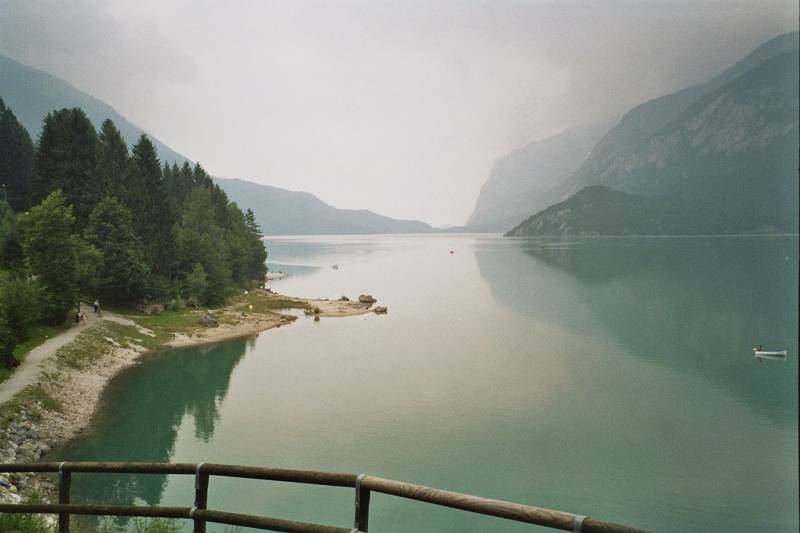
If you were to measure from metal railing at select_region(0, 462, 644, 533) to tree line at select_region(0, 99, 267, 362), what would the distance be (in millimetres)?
35437

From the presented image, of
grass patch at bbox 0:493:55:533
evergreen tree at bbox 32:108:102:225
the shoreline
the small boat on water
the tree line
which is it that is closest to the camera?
grass patch at bbox 0:493:55:533

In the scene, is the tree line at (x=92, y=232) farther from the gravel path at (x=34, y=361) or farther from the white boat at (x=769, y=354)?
the white boat at (x=769, y=354)

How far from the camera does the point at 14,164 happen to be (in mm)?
83312

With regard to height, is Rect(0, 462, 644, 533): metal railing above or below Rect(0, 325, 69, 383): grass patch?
above

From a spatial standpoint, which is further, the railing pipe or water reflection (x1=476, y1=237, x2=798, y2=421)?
water reflection (x1=476, y1=237, x2=798, y2=421)

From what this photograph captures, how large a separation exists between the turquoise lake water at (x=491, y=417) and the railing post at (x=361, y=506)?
62.0 feet

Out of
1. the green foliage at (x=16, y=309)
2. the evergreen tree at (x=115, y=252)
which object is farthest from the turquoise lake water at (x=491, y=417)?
the evergreen tree at (x=115, y=252)

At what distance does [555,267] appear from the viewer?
6117 inches

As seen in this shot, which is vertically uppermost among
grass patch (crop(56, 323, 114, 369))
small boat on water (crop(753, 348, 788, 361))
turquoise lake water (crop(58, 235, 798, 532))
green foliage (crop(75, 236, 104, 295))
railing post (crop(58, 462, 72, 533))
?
green foliage (crop(75, 236, 104, 295))

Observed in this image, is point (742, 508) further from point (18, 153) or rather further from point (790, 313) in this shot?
point (18, 153)

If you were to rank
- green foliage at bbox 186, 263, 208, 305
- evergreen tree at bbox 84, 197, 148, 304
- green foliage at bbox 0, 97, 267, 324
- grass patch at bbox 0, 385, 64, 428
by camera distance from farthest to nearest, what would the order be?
green foliage at bbox 186, 263, 208, 305 → evergreen tree at bbox 84, 197, 148, 304 → green foliage at bbox 0, 97, 267, 324 → grass patch at bbox 0, 385, 64, 428

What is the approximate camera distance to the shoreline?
91.1ft

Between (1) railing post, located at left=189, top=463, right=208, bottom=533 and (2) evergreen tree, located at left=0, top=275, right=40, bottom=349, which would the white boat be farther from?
(2) evergreen tree, located at left=0, top=275, right=40, bottom=349

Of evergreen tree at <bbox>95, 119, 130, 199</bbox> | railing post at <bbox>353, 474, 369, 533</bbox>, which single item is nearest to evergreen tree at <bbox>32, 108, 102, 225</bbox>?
evergreen tree at <bbox>95, 119, 130, 199</bbox>
